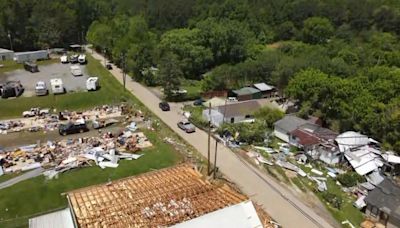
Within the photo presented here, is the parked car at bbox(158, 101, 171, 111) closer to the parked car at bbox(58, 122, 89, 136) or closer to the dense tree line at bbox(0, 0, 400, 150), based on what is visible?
the dense tree line at bbox(0, 0, 400, 150)

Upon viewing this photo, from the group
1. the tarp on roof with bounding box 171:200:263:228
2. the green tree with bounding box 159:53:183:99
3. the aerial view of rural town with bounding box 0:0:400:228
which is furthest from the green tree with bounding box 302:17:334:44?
the tarp on roof with bounding box 171:200:263:228

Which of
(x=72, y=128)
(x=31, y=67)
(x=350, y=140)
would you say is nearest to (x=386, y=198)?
(x=350, y=140)

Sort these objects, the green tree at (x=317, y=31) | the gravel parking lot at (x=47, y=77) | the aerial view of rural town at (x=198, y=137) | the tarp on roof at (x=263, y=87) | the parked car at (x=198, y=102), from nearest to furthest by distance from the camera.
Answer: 1. the aerial view of rural town at (x=198, y=137)
2. the parked car at (x=198, y=102)
3. the tarp on roof at (x=263, y=87)
4. the gravel parking lot at (x=47, y=77)
5. the green tree at (x=317, y=31)

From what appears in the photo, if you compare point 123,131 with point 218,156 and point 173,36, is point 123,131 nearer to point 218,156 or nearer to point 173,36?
point 218,156

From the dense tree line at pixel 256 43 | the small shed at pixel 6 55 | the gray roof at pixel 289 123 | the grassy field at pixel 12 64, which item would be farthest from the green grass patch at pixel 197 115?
the small shed at pixel 6 55

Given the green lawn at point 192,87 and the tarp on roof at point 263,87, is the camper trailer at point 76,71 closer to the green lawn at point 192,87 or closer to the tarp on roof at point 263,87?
the green lawn at point 192,87

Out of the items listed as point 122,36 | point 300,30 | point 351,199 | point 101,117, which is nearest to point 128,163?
point 101,117
